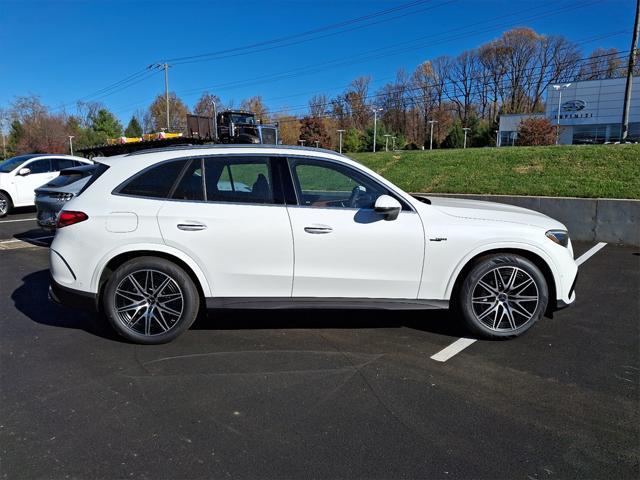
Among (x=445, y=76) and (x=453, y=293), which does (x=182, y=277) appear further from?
(x=445, y=76)

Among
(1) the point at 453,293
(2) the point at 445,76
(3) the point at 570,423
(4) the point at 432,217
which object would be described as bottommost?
(3) the point at 570,423

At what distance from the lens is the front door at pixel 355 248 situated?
3.97 meters

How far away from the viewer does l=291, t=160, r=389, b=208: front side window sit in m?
4.14

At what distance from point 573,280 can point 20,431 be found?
443 cm

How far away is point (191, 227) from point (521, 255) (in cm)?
295

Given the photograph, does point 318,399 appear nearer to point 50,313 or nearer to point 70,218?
point 70,218

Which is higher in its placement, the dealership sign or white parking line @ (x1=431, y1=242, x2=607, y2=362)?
the dealership sign

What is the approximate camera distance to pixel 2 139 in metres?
75.4

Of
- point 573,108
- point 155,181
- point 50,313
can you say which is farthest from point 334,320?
point 573,108

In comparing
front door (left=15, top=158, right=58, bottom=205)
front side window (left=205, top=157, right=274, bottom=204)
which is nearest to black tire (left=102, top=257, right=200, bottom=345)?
front side window (left=205, top=157, right=274, bottom=204)

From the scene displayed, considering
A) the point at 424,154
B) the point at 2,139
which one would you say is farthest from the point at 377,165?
the point at 2,139

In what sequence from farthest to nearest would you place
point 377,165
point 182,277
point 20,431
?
1. point 377,165
2. point 182,277
3. point 20,431

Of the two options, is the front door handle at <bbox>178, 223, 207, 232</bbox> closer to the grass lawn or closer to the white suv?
the white suv

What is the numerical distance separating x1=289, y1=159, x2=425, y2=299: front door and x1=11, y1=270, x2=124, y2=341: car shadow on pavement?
191cm
